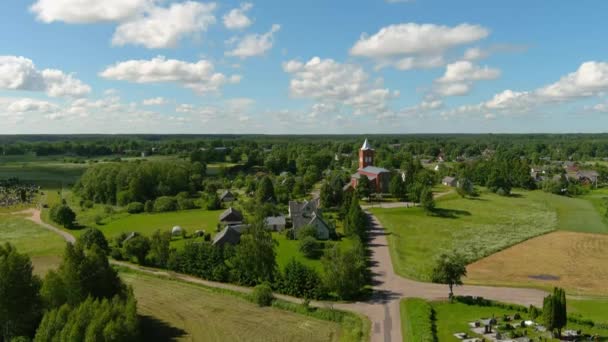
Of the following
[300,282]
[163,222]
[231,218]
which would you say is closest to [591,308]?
[300,282]

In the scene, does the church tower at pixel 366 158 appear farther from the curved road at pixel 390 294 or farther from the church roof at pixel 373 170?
the curved road at pixel 390 294

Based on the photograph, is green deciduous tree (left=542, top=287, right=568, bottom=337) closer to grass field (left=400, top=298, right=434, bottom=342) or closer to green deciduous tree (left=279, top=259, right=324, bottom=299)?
grass field (left=400, top=298, right=434, bottom=342)

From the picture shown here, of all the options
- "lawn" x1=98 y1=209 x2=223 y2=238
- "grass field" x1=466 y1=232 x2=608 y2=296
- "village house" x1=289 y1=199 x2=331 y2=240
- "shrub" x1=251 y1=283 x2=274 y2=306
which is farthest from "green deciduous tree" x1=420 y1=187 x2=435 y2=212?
"shrub" x1=251 y1=283 x2=274 y2=306

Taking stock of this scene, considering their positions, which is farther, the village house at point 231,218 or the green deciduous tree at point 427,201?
the green deciduous tree at point 427,201

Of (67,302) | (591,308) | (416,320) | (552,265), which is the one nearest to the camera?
(67,302)

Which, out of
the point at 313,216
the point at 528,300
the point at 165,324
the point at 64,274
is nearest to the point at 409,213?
the point at 313,216

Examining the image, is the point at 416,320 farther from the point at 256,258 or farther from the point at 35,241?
the point at 35,241

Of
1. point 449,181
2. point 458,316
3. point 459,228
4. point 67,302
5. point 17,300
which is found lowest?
point 458,316

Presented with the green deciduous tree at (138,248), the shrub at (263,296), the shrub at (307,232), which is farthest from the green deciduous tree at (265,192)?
the shrub at (263,296)
